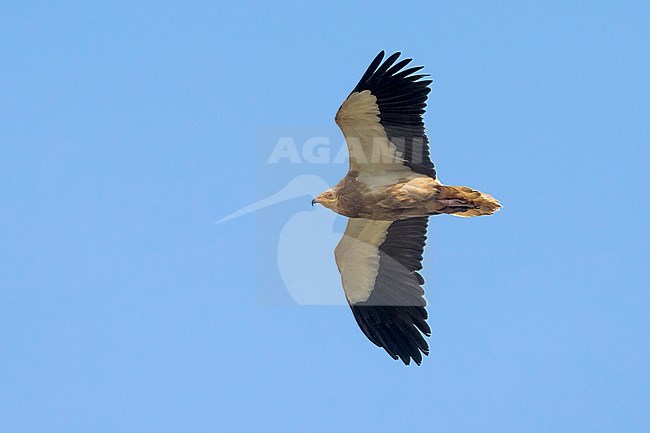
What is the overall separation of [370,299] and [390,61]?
3536 millimetres

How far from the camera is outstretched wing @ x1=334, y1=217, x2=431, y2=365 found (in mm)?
14898

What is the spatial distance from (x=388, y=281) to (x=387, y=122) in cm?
244

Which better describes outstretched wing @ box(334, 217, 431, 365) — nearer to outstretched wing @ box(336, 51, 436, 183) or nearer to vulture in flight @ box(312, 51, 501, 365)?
vulture in flight @ box(312, 51, 501, 365)

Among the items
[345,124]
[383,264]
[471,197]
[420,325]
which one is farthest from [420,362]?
[345,124]

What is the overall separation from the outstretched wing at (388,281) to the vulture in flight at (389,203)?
14mm

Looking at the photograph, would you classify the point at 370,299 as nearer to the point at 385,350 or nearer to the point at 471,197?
the point at 385,350

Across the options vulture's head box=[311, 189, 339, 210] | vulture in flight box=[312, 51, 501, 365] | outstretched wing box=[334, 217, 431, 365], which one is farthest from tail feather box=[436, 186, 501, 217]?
vulture's head box=[311, 189, 339, 210]

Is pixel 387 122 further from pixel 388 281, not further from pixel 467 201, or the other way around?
pixel 388 281

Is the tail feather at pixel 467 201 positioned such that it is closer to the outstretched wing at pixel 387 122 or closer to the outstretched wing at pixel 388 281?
the outstretched wing at pixel 387 122

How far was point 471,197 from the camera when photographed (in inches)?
554

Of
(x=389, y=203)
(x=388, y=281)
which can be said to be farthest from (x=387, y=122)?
(x=388, y=281)

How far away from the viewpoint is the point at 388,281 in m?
15.2

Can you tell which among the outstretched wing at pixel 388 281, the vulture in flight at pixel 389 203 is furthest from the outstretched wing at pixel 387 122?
the outstretched wing at pixel 388 281

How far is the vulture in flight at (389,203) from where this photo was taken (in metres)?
13.9
